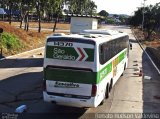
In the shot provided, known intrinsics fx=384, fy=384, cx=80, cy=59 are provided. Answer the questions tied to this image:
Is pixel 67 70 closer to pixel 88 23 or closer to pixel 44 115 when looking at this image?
pixel 44 115

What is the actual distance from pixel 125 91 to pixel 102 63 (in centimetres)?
549

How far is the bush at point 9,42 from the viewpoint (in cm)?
3464

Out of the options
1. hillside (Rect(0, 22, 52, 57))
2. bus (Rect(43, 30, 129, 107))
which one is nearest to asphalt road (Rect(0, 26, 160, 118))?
bus (Rect(43, 30, 129, 107))

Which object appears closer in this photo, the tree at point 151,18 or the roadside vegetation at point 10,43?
the roadside vegetation at point 10,43

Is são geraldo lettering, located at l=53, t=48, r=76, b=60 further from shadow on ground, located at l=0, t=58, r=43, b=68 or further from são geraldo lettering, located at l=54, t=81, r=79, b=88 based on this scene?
shadow on ground, located at l=0, t=58, r=43, b=68

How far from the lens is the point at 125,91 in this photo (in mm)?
20891

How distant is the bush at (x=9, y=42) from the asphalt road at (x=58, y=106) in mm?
5715

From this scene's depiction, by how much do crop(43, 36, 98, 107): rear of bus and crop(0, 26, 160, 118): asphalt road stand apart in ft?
2.74

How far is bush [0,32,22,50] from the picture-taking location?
34.6m

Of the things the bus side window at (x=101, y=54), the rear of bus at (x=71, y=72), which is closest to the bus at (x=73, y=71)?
the rear of bus at (x=71, y=72)

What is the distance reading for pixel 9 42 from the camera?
35.5 m

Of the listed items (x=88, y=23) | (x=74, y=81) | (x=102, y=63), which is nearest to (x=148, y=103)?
(x=102, y=63)

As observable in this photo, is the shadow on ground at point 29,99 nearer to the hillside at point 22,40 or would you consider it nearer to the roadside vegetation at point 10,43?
the roadside vegetation at point 10,43

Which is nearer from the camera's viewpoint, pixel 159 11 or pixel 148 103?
pixel 148 103
